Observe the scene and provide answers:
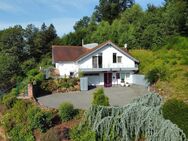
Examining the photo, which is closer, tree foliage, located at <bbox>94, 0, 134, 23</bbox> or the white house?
the white house

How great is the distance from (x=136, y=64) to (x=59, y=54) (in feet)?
33.5

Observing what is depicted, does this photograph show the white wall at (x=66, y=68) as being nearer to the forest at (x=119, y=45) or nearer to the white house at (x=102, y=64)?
the white house at (x=102, y=64)

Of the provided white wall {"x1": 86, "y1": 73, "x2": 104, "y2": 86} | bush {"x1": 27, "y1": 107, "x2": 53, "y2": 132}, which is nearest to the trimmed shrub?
white wall {"x1": 86, "y1": 73, "x2": 104, "y2": 86}

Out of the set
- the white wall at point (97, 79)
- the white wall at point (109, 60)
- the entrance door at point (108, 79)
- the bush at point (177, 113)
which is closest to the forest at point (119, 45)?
the bush at point (177, 113)

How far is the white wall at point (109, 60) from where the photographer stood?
46.8 metres

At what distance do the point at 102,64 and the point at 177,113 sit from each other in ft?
92.9

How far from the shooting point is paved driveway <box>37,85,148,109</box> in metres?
33.2

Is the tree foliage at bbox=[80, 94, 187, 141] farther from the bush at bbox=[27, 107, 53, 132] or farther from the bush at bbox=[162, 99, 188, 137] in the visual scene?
the bush at bbox=[27, 107, 53, 132]

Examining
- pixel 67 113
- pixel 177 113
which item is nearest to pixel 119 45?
pixel 67 113

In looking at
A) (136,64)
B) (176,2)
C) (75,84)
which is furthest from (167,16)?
(75,84)

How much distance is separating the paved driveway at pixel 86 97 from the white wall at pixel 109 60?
490 centimetres

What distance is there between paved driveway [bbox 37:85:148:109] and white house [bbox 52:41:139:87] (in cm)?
448

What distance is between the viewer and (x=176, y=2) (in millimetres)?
52125

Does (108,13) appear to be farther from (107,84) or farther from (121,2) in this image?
(107,84)
